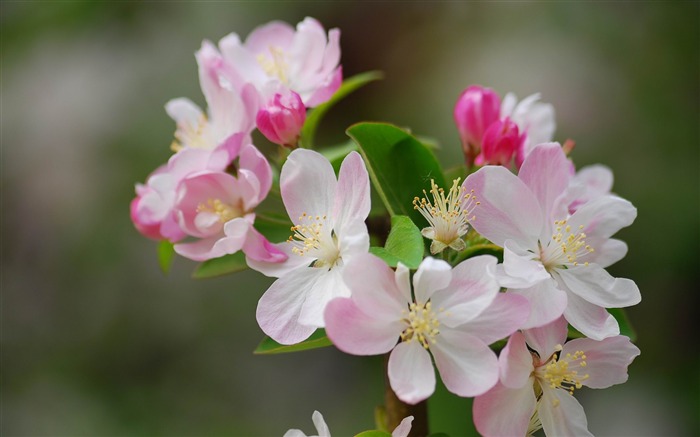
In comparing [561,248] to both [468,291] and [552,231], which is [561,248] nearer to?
→ [552,231]

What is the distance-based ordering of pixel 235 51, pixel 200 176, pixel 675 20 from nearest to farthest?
pixel 200 176 → pixel 235 51 → pixel 675 20

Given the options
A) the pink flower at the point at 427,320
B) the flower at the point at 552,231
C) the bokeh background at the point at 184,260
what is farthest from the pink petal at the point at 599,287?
the bokeh background at the point at 184,260

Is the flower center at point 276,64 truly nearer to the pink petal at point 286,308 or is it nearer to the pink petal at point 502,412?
the pink petal at point 286,308

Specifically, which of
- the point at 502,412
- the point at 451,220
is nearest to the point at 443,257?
the point at 451,220

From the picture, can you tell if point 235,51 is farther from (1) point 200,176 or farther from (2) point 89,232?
(2) point 89,232

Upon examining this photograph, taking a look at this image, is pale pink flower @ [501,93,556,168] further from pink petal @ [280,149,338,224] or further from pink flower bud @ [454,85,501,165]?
pink petal @ [280,149,338,224]

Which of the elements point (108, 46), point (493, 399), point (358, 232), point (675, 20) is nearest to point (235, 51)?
point (358, 232)

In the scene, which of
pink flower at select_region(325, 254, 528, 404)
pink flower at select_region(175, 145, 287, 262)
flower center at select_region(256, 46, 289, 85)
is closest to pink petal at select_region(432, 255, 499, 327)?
pink flower at select_region(325, 254, 528, 404)
